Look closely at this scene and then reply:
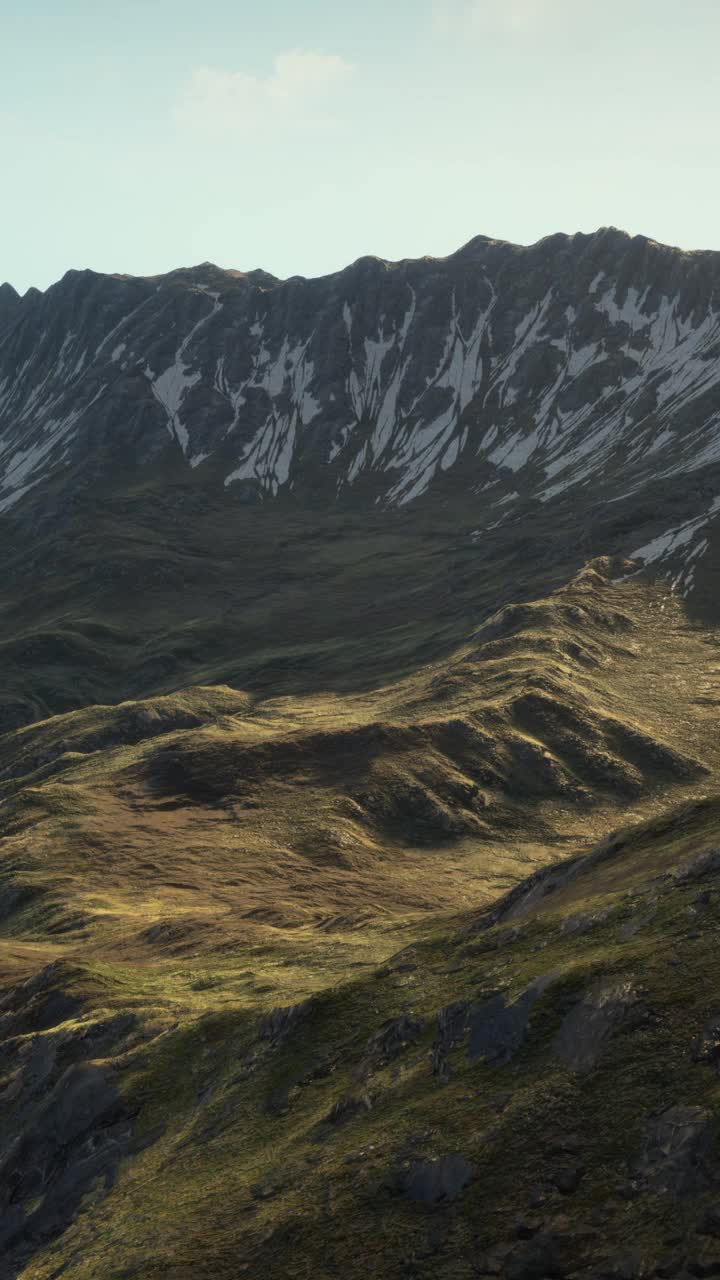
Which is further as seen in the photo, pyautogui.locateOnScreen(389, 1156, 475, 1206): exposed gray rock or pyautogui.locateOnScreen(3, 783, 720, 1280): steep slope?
pyautogui.locateOnScreen(389, 1156, 475, 1206): exposed gray rock

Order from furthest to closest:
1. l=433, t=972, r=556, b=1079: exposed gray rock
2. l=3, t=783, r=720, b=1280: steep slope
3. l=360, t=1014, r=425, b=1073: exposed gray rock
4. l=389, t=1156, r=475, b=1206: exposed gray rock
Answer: l=360, t=1014, r=425, b=1073: exposed gray rock < l=433, t=972, r=556, b=1079: exposed gray rock < l=389, t=1156, r=475, b=1206: exposed gray rock < l=3, t=783, r=720, b=1280: steep slope

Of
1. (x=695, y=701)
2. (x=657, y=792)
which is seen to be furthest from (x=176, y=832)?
(x=695, y=701)

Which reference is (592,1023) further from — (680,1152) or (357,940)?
(357,940)

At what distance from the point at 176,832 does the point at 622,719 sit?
52985 mm

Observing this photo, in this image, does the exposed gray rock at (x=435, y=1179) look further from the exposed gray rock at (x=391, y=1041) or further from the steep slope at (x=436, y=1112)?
the exposed gray rock at (x=391, y=1041)

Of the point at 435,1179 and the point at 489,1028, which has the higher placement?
the point at 489,1028

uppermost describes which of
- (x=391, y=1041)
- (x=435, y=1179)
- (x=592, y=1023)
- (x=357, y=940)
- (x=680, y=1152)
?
(x=592, y=1023)

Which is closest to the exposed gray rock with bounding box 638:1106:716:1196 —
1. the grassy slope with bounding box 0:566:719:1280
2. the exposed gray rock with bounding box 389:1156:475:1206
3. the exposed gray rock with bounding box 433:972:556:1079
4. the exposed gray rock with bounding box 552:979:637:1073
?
the grassy slope with bounding box 0:566:719:1280

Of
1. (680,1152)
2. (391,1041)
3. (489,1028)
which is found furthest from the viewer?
(391,1041)

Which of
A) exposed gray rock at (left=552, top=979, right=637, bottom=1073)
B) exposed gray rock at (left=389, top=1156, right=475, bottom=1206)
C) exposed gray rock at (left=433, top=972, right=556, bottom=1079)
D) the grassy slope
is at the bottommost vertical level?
the grassy slope

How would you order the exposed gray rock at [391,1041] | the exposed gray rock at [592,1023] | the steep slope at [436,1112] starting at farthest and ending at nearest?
the exposed gray rock at [391,1041] → the exposed gray rock at [592,1023] → the steep slope at [436,1112]

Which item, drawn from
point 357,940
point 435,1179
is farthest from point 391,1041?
point 357,940

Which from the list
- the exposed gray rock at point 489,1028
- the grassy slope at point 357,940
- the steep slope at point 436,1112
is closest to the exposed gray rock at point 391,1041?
the steep slope at point 436,1112

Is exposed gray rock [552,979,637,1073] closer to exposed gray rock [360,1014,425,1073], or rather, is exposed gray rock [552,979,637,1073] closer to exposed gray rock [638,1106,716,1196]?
exposed gray rock [638,1106,716,1196]
